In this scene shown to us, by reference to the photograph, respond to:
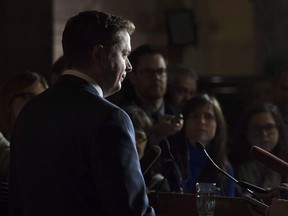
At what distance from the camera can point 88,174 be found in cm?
240

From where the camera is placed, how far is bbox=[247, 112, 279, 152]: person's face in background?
457 cm

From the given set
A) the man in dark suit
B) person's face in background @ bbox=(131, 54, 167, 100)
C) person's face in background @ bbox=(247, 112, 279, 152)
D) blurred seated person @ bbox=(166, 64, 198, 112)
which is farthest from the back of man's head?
blurred seated person @ bbox=(166, 64, 198, 112)

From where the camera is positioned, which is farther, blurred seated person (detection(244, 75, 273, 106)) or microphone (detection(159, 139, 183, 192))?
blurred seated person (detection(244, 75, 273, 106))

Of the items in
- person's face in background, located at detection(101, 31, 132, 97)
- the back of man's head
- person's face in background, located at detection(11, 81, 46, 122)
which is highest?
the back of man's head

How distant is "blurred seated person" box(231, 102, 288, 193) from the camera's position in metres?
4.52

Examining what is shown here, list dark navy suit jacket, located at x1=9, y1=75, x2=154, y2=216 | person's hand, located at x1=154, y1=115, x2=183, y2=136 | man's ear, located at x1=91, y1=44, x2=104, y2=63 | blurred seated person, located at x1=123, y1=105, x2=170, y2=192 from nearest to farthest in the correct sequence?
dark navy suit jacket, located at x1=9, y1=75, x2=154, y2=216 → man's ear, located at x1=91, y1=44, x2=104, y2=63 → blurred seated person, located at x1=123, y1=105, x2=170, y2=192 → person's hand, located at x1=154, y1=115, x2=183, y2=136

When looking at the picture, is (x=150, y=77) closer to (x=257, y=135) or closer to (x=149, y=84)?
(x=149, y=84)

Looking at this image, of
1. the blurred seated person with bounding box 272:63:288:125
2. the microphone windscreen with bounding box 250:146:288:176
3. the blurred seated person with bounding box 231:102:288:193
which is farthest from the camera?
the blurred seated person with bounding box 272:63:288:125

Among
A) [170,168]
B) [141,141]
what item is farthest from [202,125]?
[170,168]

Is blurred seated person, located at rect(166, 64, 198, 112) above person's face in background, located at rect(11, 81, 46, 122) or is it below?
below

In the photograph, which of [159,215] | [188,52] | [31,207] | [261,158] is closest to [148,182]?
[159,215]

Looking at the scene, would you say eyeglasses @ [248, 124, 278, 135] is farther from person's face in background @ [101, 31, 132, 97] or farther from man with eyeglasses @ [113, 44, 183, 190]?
person's face in background @ [101, 31, 132, 97]

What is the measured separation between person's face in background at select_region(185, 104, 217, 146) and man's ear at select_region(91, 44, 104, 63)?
1.83 m

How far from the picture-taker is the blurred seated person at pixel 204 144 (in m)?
3.96
